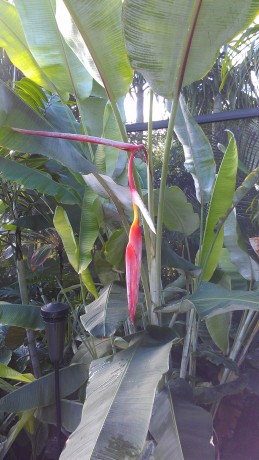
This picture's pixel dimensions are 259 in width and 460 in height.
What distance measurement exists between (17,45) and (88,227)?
0.83m

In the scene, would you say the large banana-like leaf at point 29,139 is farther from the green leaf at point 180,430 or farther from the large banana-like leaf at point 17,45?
the green leaf at point 180,430

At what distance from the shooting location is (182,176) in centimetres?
250

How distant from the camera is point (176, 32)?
43.2 inches

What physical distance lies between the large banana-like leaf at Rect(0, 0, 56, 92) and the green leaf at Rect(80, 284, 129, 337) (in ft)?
3.00

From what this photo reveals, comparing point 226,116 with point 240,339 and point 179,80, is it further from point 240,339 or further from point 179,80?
point 240,339

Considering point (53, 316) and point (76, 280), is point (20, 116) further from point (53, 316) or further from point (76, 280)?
point (76, 280)

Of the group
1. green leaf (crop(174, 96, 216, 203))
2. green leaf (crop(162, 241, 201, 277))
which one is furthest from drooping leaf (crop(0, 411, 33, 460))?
green leaf (crop(174, 96, 216, 203))

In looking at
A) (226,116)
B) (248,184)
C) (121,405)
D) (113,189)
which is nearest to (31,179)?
(113,189)

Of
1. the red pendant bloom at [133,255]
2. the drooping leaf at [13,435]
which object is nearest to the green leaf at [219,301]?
the red pendant bloom at [133,255]

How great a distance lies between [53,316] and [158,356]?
0.49 metres

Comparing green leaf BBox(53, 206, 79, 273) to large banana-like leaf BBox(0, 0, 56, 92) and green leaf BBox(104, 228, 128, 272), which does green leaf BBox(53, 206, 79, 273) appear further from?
large banana-like leaf BBox(0, 0, 56, 92)

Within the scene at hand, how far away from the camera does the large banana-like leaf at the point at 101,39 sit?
119cm

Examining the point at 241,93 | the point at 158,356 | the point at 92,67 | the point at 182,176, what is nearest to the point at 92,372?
the point at 158,356

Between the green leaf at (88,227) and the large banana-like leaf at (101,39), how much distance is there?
0.37 metres
